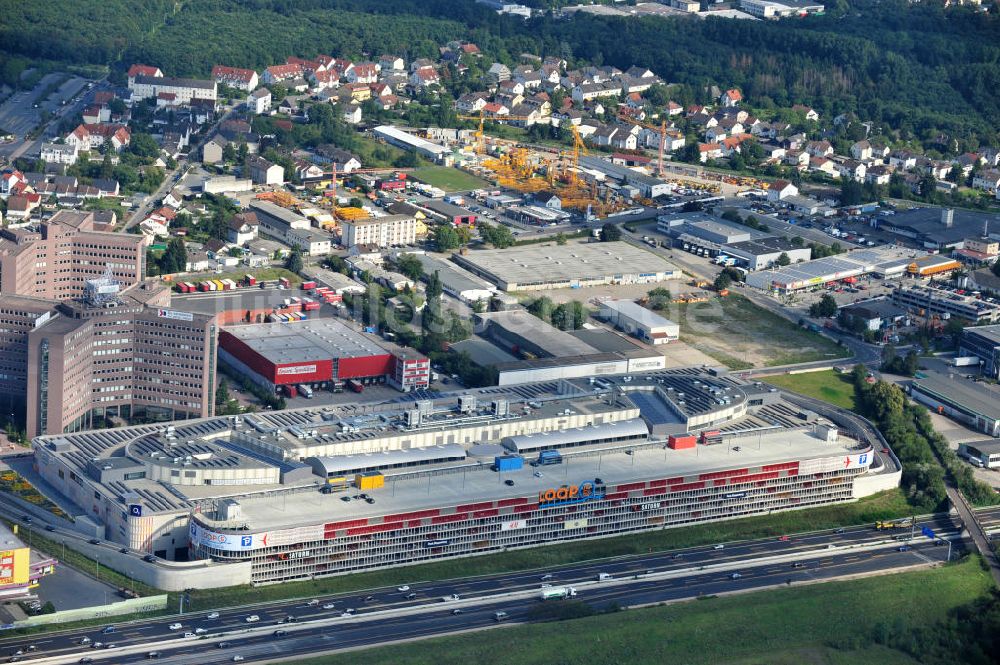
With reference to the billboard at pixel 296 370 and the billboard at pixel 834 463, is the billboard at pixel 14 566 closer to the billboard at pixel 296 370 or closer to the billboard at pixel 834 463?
the billboard at pixel 296 370

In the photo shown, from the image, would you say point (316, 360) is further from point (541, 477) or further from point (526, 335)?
point (541, 477)

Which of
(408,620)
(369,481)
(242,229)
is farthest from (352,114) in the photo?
(408,620)

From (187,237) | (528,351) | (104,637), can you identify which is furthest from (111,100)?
(104,637)

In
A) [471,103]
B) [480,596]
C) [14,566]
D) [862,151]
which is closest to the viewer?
[14,566]

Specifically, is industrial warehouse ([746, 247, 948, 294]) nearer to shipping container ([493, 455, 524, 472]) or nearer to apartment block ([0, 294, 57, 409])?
shipping container ([493, 455, 524, 472])

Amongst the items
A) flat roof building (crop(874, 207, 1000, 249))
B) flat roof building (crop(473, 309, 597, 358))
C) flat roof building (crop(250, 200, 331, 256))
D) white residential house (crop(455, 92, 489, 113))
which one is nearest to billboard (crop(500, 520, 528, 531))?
flat roof building (crop(473, 309, 597, 358))

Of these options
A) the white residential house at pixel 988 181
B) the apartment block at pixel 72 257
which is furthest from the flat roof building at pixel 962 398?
the white residential house at pixel 988 181
